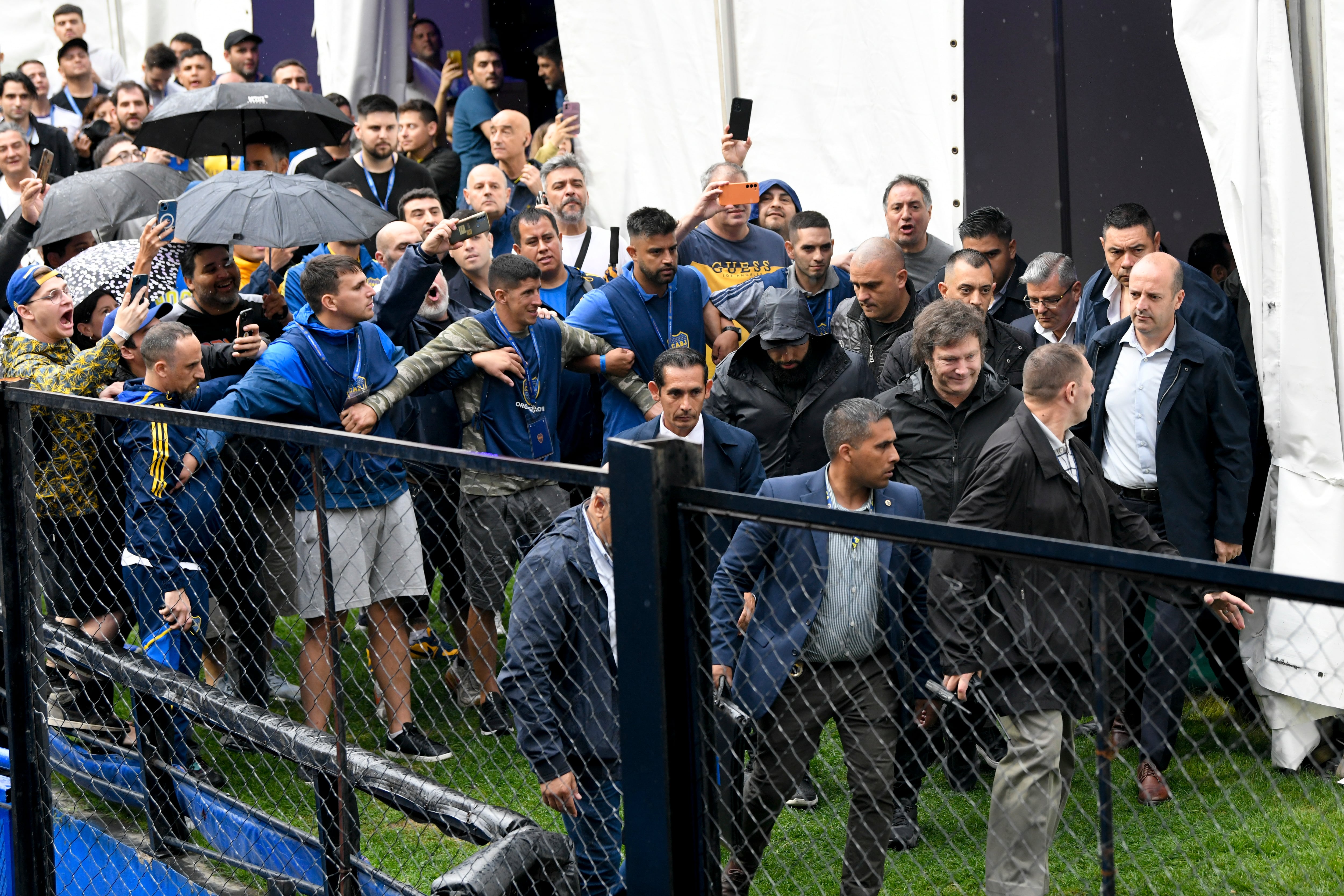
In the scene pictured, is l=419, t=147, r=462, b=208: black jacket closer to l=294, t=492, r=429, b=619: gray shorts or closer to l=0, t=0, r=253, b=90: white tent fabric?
l=0, t=0, r=253, b=90: white tent fabric

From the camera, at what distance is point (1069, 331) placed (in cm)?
604

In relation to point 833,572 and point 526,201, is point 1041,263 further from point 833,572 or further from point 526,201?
point 526,201

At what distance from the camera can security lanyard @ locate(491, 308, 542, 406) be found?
19.3 ft

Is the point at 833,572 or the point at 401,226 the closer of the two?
the point at 833,572

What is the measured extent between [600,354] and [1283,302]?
2.79 metres

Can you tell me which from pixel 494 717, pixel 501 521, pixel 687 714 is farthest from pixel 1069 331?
pixel 687 714

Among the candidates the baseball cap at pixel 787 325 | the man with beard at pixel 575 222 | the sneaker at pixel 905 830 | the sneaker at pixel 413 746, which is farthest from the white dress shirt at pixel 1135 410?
the man with beard at pixel 575 222

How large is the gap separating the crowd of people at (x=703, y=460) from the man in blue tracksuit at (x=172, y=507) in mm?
18

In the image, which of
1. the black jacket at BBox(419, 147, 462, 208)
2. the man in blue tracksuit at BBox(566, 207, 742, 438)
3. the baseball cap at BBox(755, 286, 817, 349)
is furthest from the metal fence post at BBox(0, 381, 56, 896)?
the black jacket at BBox(419, 147, 462, 208)

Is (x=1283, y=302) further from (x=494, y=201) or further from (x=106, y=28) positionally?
(x=106, y=28)

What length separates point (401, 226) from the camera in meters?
6.75

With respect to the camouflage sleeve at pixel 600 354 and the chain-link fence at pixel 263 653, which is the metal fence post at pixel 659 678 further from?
the camouflage sleeve at pixel 600 354

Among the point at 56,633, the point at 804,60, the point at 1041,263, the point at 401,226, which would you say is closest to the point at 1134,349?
the point at 1041,263

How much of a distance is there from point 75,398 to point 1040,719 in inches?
115
